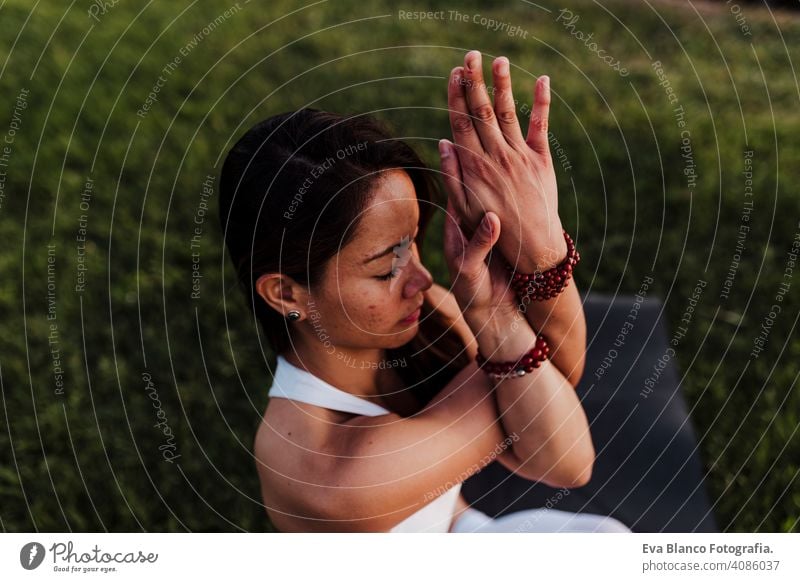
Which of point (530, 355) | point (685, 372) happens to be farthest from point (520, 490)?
point (685, 372)

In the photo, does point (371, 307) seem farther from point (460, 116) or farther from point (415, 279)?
point (460, 116)

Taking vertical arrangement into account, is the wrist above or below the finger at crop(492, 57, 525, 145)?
below

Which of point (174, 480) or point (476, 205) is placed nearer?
point (476, 205)

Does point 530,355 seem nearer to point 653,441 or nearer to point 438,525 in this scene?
point 438,525

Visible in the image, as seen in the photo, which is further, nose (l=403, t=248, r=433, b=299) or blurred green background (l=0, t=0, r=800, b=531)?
blurred green background (l=0, t=0, r=800, b=531)

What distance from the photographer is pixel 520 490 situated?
1.26 metres

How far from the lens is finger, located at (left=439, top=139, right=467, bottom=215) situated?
0.82m

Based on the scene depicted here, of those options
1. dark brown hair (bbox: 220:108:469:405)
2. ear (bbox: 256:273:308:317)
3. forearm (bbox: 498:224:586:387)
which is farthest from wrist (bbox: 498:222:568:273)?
ear (bbox: 256:273:308:317)

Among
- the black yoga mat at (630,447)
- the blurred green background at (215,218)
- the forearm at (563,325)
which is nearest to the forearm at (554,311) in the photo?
the forearm at (563,325)

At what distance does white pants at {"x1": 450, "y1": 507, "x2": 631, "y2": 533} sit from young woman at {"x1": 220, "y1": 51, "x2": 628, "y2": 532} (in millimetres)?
152

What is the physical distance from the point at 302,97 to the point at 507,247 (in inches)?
59.1

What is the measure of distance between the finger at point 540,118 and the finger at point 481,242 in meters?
0.08

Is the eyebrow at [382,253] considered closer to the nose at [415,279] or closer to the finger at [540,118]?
the nose at [415,279]

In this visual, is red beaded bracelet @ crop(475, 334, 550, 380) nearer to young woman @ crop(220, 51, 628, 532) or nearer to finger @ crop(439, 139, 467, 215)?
young woman @ crop(220, 51, 628, 532)
